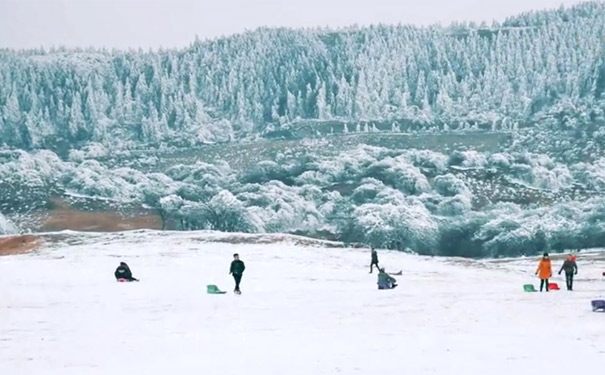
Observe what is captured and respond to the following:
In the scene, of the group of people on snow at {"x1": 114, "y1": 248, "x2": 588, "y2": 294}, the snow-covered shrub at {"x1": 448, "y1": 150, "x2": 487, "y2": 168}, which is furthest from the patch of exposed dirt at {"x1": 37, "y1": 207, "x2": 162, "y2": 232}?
the group of people on snow at {"x1": 114, "y1": 248, "x2": 588, "y2": 294}

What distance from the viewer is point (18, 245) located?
232 ft

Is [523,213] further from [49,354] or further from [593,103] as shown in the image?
[49,354]

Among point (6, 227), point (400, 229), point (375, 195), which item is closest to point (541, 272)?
point (400, 229)

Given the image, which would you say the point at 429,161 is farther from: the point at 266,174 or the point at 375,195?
the point at 266,174

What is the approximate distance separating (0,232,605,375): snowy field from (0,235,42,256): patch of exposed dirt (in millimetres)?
23595

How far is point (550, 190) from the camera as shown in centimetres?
14738

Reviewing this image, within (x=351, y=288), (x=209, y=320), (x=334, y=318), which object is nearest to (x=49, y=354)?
(x=209, y=320)

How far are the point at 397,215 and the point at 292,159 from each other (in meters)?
64.2

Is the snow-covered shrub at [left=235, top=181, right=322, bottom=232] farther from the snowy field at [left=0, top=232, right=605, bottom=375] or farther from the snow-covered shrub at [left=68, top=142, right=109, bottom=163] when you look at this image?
the snowy field at [left=0, top=232, right=605, bottom=375]

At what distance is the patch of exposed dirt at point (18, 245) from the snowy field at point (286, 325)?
23595 millimetres

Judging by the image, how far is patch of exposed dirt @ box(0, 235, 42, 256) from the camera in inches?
2637

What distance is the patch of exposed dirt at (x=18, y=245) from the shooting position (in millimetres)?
66988

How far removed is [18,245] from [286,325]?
170 ft

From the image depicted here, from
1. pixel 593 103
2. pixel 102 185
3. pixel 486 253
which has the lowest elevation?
pixel 486 253
